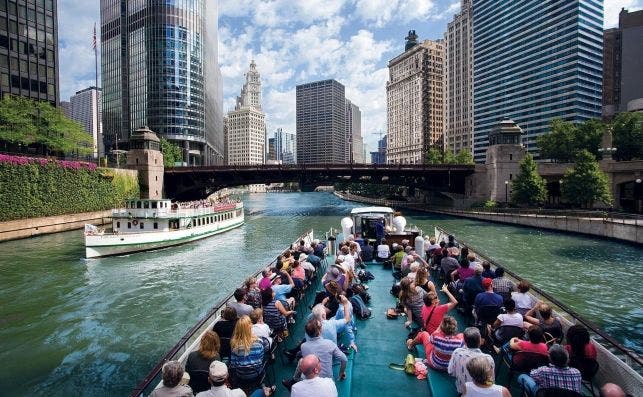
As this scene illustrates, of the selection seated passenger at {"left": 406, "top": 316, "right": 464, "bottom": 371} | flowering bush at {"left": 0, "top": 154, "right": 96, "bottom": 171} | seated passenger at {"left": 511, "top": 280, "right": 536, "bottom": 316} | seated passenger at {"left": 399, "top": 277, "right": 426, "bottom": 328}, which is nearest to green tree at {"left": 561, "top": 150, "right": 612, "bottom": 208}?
seated passenger at {"left": 511, "top": 280, "right": 536, "bottom": 316}

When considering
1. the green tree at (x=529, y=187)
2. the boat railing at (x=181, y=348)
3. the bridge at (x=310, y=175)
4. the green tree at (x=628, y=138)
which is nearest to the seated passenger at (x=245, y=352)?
the boat railing at (x=181, y=348)

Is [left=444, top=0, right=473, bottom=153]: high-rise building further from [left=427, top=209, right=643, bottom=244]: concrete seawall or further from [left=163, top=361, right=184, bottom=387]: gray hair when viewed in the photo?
[left=163, top=361, right=184, bottom=387]: gray hair

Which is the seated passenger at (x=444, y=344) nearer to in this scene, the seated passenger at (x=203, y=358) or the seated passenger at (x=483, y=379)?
the seated passenger at (x=483, y=379)

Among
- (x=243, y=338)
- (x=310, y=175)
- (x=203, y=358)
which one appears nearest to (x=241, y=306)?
(x=243, y=338)

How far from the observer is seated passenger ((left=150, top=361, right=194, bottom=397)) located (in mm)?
4977

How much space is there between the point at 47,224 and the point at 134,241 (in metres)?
18.1

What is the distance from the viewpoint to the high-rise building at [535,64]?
135 meters

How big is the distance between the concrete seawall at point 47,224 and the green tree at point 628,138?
3362 inches

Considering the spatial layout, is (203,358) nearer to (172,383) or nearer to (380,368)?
(172,383)

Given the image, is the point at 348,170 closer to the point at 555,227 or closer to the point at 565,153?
the point at 555,227

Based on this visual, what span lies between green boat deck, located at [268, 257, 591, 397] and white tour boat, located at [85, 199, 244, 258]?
1025 inches

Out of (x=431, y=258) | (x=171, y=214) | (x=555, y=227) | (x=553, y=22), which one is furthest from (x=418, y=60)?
(x=431, y=258)

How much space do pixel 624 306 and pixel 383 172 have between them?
52270 millimetres

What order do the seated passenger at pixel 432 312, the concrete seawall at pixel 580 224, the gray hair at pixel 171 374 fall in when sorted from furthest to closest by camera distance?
the concrete seawall at pixel 580 224 < the seated passenger at pixel 432 312 < the gray hair at pixel 171 374
